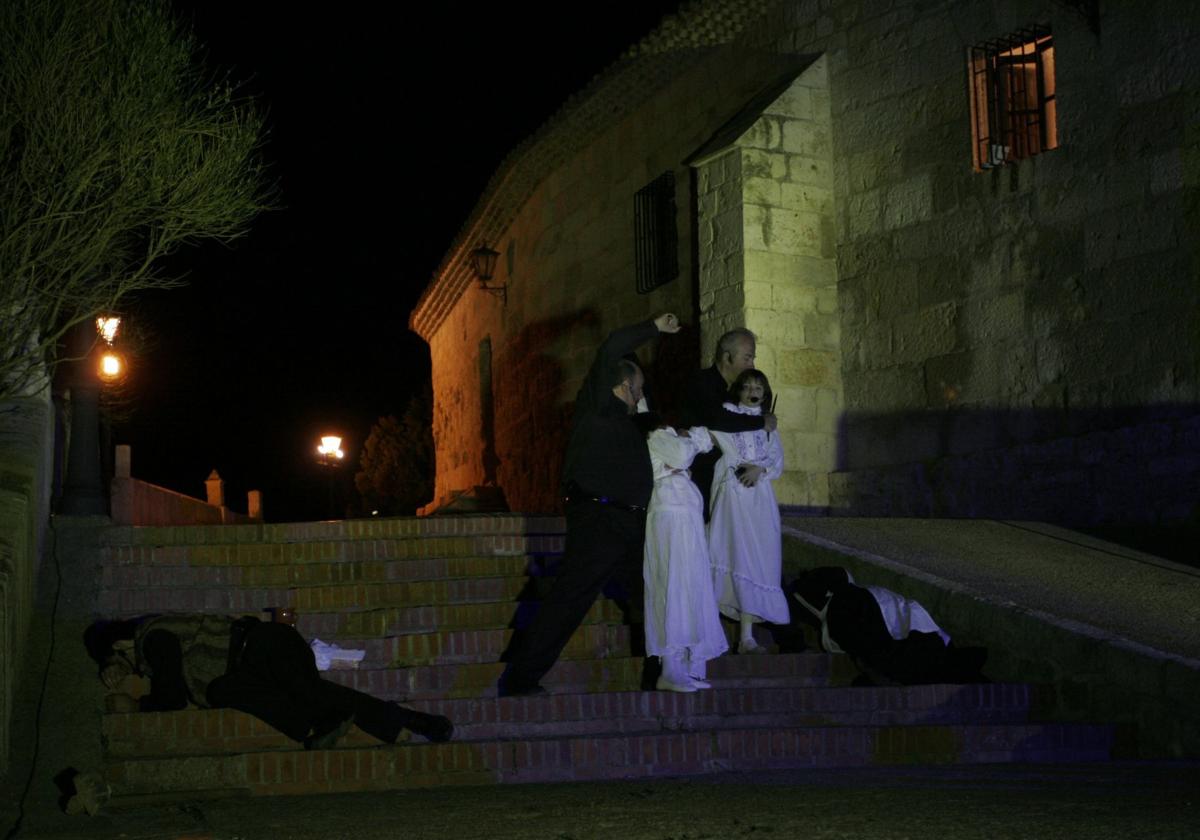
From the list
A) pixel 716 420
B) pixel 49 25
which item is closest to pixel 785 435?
pixel 716 420

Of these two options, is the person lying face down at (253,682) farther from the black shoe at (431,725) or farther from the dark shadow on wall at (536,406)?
the dark shadow on wall at (536,406)

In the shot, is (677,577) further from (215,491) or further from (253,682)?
(215,491)

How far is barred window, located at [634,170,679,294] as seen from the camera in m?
16.4

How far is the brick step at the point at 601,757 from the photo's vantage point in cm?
608

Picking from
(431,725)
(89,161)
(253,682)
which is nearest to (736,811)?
(431,725)

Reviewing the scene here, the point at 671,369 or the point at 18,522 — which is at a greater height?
the point at 671,369

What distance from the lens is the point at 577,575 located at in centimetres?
715

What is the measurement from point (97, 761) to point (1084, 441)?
27.0 feet

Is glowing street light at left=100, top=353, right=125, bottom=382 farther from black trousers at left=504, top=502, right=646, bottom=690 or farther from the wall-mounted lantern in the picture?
black trousers at left=504, top=502, right=646, bottom=690

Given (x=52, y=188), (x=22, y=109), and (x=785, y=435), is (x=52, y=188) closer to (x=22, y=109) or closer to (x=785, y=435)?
(x=22, y=109)

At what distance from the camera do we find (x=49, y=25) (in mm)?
11156

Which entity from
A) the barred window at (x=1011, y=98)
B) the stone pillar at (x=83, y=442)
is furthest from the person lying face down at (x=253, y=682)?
the barred window at (x=1011, y=98)

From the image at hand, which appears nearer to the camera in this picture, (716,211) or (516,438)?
(716,211)

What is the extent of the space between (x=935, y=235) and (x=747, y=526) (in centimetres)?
632
